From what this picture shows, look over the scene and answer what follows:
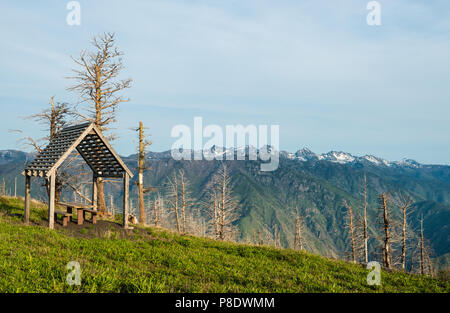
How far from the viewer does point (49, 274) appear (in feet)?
26.8

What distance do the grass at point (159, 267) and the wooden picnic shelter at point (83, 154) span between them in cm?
193

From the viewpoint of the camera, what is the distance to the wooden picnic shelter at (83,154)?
55.1 feet

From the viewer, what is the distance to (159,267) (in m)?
10.7

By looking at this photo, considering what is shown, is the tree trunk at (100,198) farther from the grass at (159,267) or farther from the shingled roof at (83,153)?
the grass at (159,267)

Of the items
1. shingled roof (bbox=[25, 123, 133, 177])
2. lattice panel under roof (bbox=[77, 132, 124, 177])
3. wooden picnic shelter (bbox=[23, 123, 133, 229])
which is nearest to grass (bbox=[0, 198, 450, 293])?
wooden picnic shelter (bbox=[23, 123, 133, 229])

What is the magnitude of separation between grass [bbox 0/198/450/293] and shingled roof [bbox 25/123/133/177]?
3.31 meters

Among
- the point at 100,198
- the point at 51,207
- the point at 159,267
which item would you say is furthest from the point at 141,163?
the point at 159,267

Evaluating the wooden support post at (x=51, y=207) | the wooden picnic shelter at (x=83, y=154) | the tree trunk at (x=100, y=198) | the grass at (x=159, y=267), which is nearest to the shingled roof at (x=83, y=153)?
the wooden picnic shelter at (x=83, y=154)

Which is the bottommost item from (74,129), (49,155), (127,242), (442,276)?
(442,276)

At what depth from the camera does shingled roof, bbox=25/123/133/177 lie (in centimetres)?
1711

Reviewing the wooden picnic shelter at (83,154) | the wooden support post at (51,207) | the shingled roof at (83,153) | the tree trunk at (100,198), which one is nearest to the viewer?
the wooden support post at (51,207)
